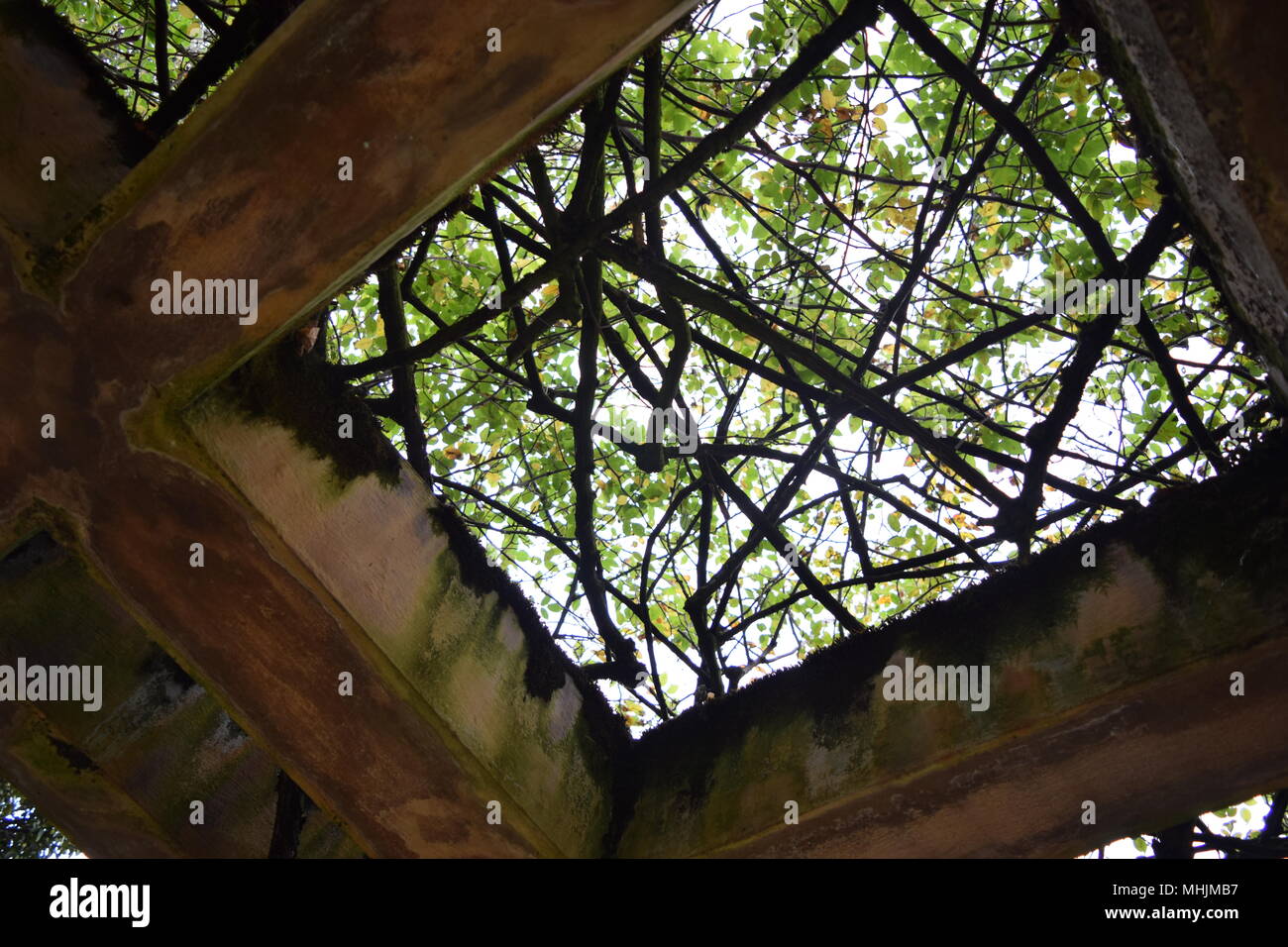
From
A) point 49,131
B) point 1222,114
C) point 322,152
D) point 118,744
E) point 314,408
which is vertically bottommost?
point 118,744

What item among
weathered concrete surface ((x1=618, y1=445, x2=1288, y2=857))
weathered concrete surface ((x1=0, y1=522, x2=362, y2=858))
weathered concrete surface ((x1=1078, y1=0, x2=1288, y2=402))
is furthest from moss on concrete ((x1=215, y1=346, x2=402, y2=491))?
weathered concrete surface ((x1=1078, y1=0, x2=1288, y2=402))

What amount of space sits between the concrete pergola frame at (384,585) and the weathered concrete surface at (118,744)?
0.01m

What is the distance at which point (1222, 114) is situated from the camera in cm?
167

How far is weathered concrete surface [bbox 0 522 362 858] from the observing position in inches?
108

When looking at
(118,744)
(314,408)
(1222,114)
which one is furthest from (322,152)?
(118,744)

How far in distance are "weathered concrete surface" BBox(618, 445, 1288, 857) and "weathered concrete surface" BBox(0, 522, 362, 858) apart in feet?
4.61

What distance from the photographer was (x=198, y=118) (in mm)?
1931

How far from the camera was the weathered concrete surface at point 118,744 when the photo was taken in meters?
2.74

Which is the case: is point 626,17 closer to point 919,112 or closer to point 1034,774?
point 1034,774

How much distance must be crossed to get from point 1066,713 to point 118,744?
8.60 feet

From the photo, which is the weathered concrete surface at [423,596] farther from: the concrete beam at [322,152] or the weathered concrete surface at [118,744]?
the weathered concrete surface at [118,744]

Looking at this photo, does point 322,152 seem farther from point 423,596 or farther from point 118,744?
point 118,744

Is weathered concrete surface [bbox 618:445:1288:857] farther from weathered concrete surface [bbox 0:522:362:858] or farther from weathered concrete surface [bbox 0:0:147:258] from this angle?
weathered concrete surface [bbox 0:0:147:258]

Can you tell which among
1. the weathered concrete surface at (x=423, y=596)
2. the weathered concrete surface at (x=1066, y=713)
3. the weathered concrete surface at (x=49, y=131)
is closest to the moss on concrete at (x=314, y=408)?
the weathered concrete surface at (x=423, y=596)
